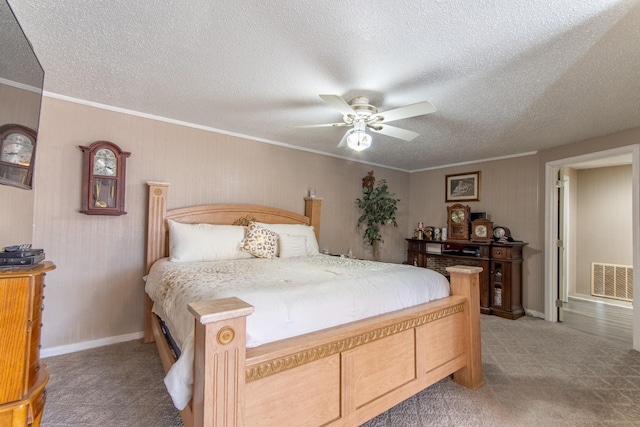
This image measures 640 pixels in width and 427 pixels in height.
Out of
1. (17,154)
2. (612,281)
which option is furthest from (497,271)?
(17,154)

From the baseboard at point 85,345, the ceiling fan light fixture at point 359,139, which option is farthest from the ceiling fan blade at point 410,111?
the baseboard at point 85,345

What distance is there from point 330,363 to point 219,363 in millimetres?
601

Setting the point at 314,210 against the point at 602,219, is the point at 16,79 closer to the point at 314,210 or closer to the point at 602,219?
the point at 314,210

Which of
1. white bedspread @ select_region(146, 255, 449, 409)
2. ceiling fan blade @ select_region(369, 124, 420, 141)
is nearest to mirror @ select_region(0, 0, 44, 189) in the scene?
white bedspread @ select_region(146, 255, 449, 409)

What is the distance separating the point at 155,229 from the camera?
3074 mm

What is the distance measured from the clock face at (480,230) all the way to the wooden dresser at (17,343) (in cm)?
492

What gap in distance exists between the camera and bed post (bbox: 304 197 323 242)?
4.34 m

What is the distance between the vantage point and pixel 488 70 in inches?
82.6

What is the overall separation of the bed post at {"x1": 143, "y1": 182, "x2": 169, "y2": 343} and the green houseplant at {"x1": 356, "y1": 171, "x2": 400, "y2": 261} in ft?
9.84

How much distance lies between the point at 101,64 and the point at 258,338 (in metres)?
2.27

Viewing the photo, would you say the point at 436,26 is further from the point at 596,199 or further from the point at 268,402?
the point at 596,199

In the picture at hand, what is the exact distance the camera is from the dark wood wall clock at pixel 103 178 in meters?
2.78

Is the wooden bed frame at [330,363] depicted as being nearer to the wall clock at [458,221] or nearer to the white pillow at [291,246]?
the white pillow at [291,246]

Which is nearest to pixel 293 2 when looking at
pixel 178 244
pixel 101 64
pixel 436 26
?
pixel 436 26
